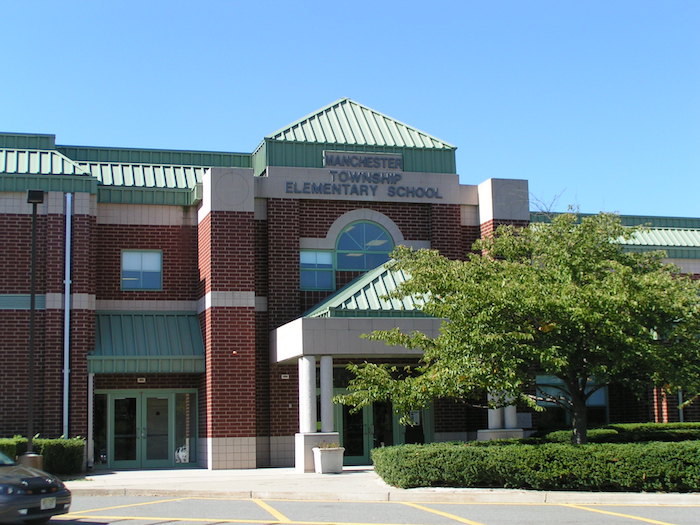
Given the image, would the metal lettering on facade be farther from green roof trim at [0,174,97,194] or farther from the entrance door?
the entrance door

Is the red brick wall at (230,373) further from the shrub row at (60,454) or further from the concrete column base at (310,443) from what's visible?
the shrub row at (60,454)

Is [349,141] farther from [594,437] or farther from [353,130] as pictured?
[594,437]

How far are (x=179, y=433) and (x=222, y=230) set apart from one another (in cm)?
665

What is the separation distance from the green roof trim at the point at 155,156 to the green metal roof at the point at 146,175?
0.37 meters

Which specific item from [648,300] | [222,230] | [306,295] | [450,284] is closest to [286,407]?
[306,295]

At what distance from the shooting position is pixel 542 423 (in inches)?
1233

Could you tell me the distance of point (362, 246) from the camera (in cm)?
2975

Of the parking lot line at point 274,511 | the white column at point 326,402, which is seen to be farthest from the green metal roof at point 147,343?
the parking lot line at point 274,511

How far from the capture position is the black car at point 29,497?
46.0 ft

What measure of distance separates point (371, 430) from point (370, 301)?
4.76 m

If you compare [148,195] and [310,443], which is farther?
[148,195]

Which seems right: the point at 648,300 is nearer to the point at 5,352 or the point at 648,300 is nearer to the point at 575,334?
the point at 575,334

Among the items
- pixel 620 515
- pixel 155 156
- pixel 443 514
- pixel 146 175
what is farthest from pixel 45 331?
pixel 620 515

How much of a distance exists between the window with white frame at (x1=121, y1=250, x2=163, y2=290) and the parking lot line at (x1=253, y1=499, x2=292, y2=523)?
39.5 ft
